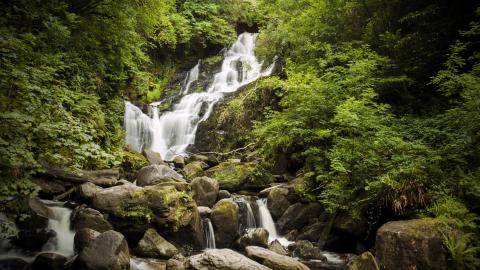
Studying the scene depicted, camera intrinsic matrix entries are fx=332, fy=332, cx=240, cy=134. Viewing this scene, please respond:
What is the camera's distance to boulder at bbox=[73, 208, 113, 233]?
744 cm

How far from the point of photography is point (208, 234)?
880 centimetres

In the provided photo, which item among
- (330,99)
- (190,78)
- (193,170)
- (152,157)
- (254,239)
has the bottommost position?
(254,239)

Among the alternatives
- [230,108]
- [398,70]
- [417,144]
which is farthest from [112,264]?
[230,108]

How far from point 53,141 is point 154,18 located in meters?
8.35

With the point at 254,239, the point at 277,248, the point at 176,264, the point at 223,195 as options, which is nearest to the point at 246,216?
the point at 223,195

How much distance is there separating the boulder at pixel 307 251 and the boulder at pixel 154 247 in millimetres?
2988

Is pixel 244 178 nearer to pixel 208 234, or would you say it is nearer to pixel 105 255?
pixel 208 234

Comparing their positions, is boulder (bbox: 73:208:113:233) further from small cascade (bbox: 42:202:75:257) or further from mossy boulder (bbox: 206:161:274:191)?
mossy boulder (bbox: 206:161:274:191)

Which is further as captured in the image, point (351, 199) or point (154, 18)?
point (154, 18)

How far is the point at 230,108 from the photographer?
16656 mm

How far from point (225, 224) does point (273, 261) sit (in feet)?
7.76

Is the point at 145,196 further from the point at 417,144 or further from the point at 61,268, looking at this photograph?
the point at 417,144

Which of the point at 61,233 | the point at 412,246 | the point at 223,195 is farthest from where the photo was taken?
the point at 223,195

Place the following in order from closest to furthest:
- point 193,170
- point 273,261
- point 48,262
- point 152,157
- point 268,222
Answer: point 48,262 → point 273,261 → point 268,222 → point 193,170 → point 152,157
